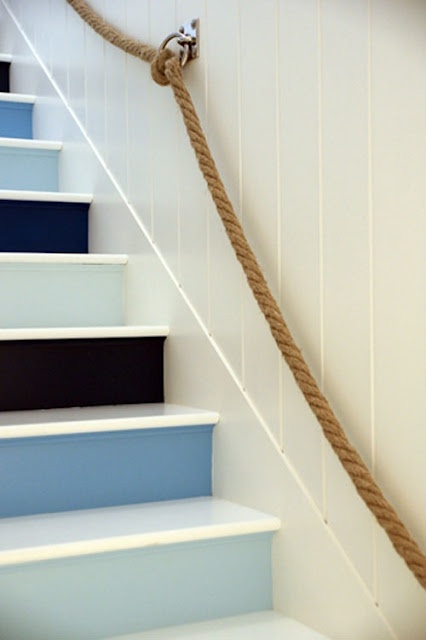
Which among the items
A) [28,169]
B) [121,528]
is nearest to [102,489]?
[121,528]

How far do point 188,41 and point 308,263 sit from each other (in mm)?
570

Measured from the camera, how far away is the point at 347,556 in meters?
1.21

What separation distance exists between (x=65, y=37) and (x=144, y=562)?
1.65 metres

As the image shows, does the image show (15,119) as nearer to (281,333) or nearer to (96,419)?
(96,419)

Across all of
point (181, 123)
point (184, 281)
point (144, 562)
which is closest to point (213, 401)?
point (184, 281)

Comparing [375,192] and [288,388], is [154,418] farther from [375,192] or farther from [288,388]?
[375,192]

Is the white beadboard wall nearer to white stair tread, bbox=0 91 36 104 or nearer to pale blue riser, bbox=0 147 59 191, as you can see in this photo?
pale blue riser, bbox=0 147 59 191

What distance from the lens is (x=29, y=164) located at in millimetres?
2436

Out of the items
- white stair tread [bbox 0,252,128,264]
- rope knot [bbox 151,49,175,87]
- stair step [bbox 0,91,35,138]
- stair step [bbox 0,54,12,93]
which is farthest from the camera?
stair step [bbox 0,54,12,93]

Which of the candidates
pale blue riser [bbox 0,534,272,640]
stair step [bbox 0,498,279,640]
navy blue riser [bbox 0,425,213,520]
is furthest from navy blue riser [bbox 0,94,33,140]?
pale blue riser [bbox 0,534,272,640]

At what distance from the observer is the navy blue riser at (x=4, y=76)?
3109 mm

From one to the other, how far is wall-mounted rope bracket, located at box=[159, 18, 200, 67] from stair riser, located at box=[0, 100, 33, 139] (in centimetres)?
117

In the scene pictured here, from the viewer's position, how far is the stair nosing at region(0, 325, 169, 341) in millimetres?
1630

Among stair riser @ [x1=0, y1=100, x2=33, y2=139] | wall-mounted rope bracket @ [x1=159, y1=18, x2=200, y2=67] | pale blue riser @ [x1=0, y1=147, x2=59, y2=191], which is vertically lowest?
pale blue riser @ [x1=0, y1=147, x2=59, y2=191]
